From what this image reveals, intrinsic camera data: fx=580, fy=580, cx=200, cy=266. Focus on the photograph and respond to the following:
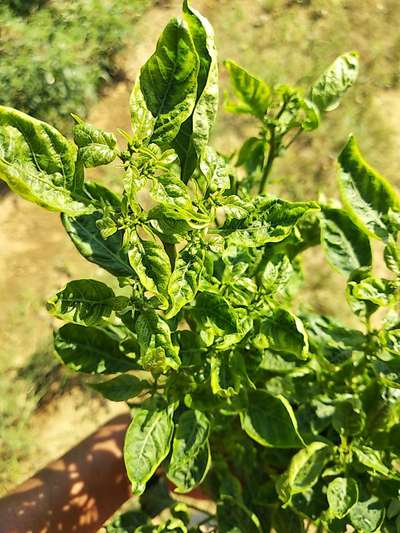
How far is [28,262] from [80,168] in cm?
294

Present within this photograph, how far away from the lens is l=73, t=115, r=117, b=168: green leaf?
802 millimetres

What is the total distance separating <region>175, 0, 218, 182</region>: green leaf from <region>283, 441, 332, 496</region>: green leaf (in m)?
0.69

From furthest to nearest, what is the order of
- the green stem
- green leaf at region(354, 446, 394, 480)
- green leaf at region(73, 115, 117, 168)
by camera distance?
1. green leaf at region(354, 446, 394, 480)
2. the green stem
3. green leaf at region(73, 115, 117, 168)

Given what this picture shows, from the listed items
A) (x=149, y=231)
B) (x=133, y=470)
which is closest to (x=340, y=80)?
(x=149, y=231)

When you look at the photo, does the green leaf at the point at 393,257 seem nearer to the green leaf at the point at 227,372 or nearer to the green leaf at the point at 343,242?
the green leaf at the point at 343,242

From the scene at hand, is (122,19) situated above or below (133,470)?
below

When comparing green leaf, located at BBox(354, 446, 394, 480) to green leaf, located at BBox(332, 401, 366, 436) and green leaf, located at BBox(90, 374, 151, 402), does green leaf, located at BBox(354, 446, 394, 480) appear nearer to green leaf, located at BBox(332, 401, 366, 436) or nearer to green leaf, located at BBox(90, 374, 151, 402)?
green leaf, located at BBox(332, 401, 366, 436)

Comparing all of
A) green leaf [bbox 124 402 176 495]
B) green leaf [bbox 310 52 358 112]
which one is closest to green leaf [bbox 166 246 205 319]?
green leaf [bbox 124 402 176 495]

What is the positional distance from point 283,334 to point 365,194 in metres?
0.42

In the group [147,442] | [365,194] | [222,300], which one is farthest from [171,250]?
[365,194]

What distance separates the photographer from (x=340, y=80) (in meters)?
1.34

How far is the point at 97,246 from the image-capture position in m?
1.13

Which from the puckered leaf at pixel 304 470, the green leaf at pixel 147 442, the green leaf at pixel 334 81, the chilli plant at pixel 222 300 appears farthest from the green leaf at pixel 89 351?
the green leaf at pixel 334 81

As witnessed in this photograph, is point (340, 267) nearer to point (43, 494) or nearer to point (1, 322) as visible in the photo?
point (43, 494)
